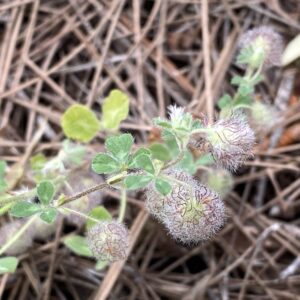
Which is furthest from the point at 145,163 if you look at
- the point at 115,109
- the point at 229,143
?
the point at 115,109

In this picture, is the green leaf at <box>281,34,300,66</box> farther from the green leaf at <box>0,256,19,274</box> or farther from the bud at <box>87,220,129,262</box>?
the green leaf at <box>0,256,19,274</box>

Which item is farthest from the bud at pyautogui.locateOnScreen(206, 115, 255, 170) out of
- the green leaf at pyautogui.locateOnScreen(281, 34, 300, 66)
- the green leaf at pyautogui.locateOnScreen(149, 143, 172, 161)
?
the green leaf at pyautogui.locateOnScreen(281, 34, 300, 66)

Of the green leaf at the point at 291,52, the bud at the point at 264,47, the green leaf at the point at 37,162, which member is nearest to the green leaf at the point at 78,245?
the green leaf at the point at 37,162

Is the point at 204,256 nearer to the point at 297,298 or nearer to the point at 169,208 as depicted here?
the point at 297,298

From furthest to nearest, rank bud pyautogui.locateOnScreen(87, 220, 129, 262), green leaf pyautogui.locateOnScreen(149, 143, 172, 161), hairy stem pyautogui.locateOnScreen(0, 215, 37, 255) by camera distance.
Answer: green leaf pyautogui.locateOnScreen(149, 143, 172, 161), hairy stem pyautogui.locateOnScreen(0, 215, 37, 255), bud pyautogui.locateOnScreen(87, 220, 129, 262)

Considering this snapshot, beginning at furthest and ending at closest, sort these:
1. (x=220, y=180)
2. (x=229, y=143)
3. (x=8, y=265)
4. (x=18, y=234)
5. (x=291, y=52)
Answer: (x=291, y=52) → (x=220, y=180) → (x=18, y=234) → (x=8, y=265) → (x=229, y=143)

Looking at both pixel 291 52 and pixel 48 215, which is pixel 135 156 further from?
pixel 291 52
